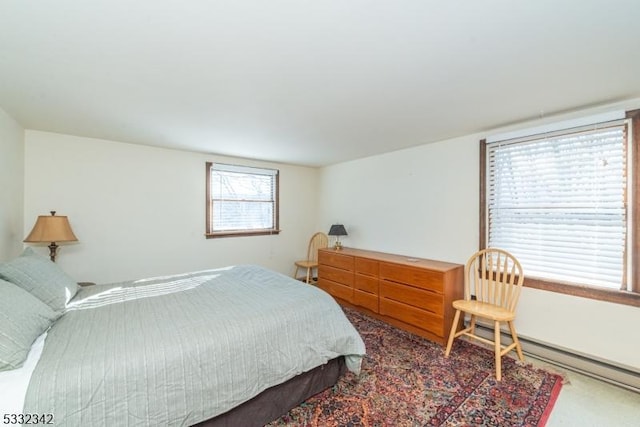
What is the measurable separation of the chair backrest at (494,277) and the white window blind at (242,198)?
308 centimetres

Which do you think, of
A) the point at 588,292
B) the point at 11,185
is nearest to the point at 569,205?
the point at 588,292

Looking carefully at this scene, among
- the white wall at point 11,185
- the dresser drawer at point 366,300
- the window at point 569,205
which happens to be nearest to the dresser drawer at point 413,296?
the dresser drawer at point 366,300

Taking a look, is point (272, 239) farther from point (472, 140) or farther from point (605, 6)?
point (605, 6)

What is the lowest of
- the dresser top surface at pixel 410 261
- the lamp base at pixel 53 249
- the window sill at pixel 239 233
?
the dresser top surface at pixel 410 261

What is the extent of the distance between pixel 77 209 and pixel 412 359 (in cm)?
399

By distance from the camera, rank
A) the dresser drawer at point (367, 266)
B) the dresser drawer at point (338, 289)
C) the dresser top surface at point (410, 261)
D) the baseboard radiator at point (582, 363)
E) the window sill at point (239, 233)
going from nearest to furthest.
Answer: the baseboard radiator at point (582, 363)
the dresser top surface at point (410, 261)
the dresser drawer at point (367, 266)
the dresser drawer at point (338, 289)
the window sill at point (239, 233)

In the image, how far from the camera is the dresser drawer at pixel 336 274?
376 centimetres

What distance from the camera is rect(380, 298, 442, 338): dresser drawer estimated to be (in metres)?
2.74

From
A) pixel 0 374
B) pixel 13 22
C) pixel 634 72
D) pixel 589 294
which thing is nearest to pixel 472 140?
pixel 634 72

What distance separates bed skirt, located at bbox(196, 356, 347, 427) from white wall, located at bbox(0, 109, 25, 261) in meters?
2.60

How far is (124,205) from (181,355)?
9.03 feet

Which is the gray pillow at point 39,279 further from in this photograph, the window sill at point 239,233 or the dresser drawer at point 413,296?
the dresser drawer at point 413,296

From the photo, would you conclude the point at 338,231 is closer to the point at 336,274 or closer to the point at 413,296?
the point at 336,274

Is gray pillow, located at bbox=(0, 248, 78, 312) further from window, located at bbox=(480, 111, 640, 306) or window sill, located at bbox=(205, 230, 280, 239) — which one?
window, located at bbox=(480, 111, 640, 306)
